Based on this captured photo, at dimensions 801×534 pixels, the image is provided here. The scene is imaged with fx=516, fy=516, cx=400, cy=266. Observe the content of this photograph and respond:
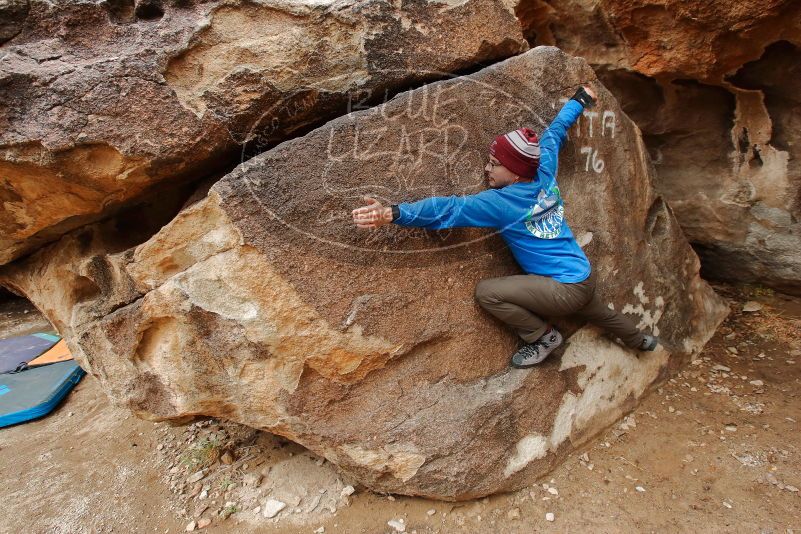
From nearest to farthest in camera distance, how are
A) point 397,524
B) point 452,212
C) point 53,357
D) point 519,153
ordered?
point 452,212 → point 519,153 → point 397,524 → point 53,357

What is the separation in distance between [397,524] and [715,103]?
3269mm

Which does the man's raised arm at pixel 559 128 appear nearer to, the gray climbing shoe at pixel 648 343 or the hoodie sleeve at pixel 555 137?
the hoodie sleeve at pixel 555 137

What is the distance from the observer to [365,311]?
6.43ft

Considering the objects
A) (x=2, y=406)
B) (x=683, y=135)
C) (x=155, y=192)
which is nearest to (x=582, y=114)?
(x=683, y=135)

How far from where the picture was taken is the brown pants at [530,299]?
211cm

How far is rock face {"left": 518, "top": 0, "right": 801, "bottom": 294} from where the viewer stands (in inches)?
111

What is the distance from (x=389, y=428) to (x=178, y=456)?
1405 millimetres

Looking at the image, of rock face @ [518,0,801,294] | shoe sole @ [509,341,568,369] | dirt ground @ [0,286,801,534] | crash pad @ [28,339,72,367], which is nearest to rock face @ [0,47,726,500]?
shoe sole @ [509,341,568,369]

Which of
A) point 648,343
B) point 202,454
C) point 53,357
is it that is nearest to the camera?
point 648,343

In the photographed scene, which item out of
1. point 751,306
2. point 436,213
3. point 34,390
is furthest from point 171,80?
point 751,306

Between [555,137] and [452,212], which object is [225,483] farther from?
[555,137]

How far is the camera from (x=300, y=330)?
1.91 meters

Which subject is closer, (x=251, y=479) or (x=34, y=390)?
(x=251, y=479)

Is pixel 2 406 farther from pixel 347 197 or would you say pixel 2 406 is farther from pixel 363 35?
pixel 363 35
